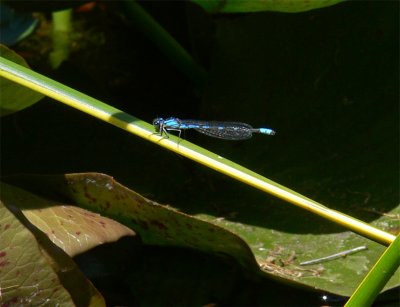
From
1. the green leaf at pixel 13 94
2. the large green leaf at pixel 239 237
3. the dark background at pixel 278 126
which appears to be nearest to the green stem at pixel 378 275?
the large green leaf at pixel 239 237

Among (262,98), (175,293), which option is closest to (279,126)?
(262,98)

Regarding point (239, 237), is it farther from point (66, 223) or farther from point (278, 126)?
point (278, 126)

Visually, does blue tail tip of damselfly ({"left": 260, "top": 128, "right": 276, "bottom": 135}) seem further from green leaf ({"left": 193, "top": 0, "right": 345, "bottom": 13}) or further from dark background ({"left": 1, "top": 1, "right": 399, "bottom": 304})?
green leaf ({"left": 193, "top": 0, "right": 345, "bottom": 13})

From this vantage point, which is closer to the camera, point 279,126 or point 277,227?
point 277,227

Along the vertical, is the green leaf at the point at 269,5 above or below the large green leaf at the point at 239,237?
above

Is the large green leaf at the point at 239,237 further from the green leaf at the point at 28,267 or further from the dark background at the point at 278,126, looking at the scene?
the green leaf at the point at 28,267

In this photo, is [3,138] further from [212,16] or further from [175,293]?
[212,16]

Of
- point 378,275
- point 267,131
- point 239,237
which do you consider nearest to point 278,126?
point 267,131
